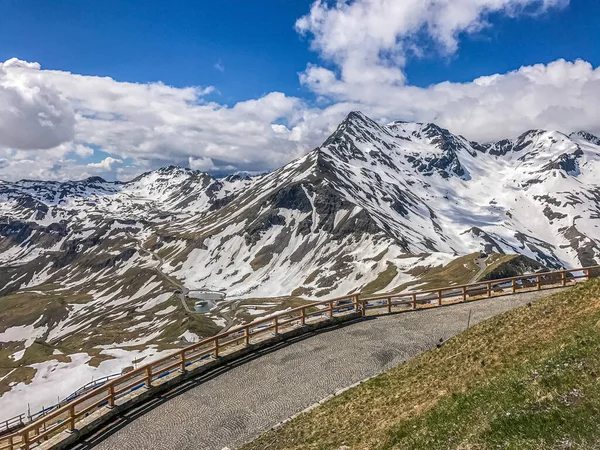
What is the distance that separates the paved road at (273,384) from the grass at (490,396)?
171cm

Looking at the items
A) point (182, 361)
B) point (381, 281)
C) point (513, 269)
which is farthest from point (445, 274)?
point (182, 361)

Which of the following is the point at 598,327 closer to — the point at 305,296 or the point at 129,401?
the point at 129,401

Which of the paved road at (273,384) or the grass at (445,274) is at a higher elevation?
the paved road at (273,384)

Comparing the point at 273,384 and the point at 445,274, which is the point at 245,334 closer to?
the point at 273,384

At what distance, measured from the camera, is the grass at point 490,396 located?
459 inches

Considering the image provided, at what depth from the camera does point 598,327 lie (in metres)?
16.7

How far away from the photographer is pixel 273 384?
77.3 ft

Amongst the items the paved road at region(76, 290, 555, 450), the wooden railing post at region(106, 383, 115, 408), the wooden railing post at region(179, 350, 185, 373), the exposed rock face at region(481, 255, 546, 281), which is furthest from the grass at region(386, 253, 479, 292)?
the wooden railing post at region(106, 383, 115, 408)

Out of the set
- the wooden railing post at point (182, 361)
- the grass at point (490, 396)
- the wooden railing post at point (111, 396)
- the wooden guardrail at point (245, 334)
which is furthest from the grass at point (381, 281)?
the wooden railing post at point (111, 396)

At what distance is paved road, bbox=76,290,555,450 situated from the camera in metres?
19.7

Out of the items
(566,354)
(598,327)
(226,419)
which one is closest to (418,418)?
(566,354)

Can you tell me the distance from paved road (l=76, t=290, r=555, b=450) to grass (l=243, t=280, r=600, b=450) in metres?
1.71

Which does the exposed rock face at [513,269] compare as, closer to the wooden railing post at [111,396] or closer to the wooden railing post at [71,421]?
the wooden railing post at [111,396]

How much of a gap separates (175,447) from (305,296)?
559ft
